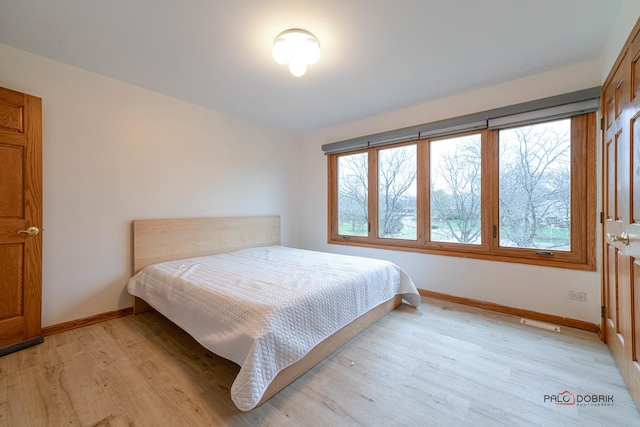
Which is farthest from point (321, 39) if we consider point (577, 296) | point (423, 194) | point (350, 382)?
point (577, 296)

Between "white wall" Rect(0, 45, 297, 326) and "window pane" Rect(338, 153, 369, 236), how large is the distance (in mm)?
1781

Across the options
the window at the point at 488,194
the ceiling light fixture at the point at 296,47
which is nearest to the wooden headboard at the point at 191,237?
the window at the point at 488,194

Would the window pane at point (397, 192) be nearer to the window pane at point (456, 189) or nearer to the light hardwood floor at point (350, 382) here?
the window pane at point (456, 189)

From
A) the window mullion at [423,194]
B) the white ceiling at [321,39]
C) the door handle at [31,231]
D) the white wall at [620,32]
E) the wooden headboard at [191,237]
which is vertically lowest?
the wooden headboard at [191,237]

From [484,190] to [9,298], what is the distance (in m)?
4.37


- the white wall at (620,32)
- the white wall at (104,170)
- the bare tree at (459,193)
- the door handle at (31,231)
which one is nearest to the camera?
the white wall at (620,32)

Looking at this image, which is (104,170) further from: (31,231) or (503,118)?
(503,118)

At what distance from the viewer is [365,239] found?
3.76 metres

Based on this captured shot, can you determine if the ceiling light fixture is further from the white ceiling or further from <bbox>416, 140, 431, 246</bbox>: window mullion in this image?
<bbox>416, 140, 431, 246</bbox>: window mullion

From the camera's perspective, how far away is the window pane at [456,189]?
285cm

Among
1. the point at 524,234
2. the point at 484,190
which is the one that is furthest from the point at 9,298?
the point at 524,234

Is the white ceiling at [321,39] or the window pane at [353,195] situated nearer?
the white ceiling at [321,39]

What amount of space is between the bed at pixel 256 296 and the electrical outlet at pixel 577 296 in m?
1.34

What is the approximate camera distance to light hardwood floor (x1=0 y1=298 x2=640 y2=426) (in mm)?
1311
